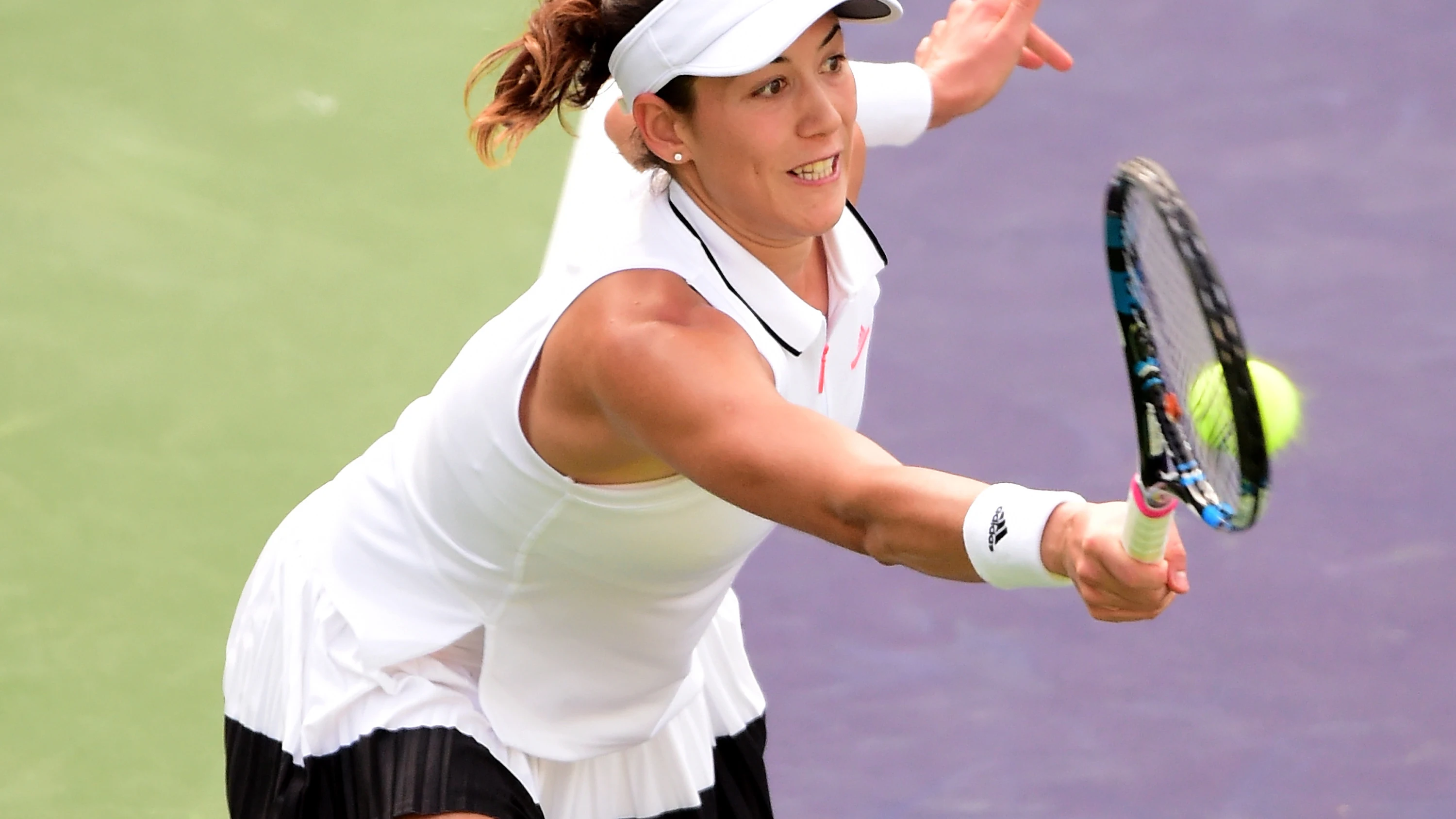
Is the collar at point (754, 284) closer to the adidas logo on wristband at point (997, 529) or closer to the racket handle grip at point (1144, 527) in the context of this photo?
the adidas logo on wristband at point (997, 529)

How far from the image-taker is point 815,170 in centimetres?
277

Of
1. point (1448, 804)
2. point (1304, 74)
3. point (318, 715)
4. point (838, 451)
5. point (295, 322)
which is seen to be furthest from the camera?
point (1304, 74)

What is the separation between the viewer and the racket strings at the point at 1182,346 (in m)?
2.19

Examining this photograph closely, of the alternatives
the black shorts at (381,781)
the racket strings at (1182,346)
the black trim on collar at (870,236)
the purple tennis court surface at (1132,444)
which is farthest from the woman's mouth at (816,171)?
the purple tennis court surface at (1132,444)

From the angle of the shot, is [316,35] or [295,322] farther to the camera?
[316,35]

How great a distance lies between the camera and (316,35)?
245 inches

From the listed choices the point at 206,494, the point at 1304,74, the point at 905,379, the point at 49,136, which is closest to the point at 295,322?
the point at 206,494

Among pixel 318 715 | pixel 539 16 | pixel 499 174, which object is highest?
pixel 539 16

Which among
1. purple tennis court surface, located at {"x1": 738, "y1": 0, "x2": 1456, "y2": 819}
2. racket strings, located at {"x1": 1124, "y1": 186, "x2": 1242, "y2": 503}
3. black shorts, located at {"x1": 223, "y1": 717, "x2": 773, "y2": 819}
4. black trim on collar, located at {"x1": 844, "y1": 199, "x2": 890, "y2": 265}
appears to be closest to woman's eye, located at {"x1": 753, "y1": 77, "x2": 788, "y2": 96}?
black trim on collar, located at {"x1": 844, "y1": 199, "x2": 890, "y2": 265}

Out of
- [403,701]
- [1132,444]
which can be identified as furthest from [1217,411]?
[1132,444]

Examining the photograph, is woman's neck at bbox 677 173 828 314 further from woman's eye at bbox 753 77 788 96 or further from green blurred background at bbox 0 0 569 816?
green blurred background at bbox 0 0 569 816

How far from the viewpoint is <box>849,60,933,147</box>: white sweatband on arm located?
149 inches

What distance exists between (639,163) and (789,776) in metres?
1.66

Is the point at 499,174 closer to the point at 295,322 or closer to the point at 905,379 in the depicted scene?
the point at 295,322
